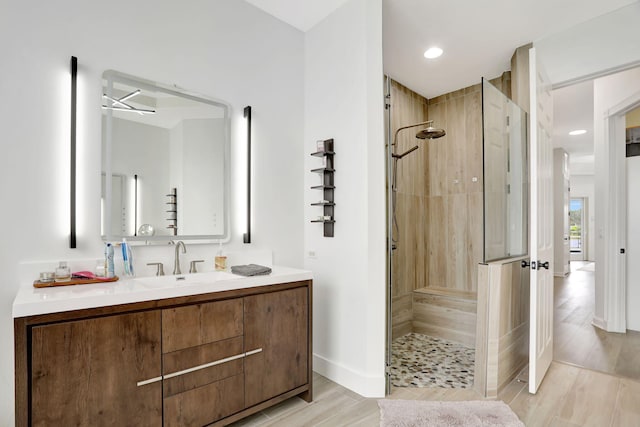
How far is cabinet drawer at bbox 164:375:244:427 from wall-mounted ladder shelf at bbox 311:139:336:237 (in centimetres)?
128

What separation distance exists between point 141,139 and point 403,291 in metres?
3.04

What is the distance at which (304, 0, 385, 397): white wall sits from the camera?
2.43m

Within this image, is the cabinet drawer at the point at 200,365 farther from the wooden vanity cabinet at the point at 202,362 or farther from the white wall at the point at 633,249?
the white wall at the point at 633,249

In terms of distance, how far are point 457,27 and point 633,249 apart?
10.6ft

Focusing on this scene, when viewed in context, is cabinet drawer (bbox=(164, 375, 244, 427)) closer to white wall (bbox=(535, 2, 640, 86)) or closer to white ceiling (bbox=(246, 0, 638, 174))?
white ceiling (bbox=(246, 0, 638, 174))

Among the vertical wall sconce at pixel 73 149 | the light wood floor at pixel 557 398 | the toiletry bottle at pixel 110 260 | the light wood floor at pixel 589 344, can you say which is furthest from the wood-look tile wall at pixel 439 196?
the vertical wall sconce at pixel 73 149

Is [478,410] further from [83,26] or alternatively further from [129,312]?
[83,26]

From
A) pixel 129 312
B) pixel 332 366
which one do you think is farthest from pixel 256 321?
pixel 332 366

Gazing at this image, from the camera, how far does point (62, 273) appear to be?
1718mm

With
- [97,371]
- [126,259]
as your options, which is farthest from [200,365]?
[126,259]

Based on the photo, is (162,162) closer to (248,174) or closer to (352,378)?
(248,174)

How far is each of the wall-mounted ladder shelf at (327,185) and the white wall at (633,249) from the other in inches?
140

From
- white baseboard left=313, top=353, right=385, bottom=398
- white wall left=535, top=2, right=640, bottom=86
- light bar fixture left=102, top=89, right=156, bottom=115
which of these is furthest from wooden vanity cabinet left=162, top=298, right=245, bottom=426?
white wall left=535, top=2, right=640, bottom=86

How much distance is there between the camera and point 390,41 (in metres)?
3.10
